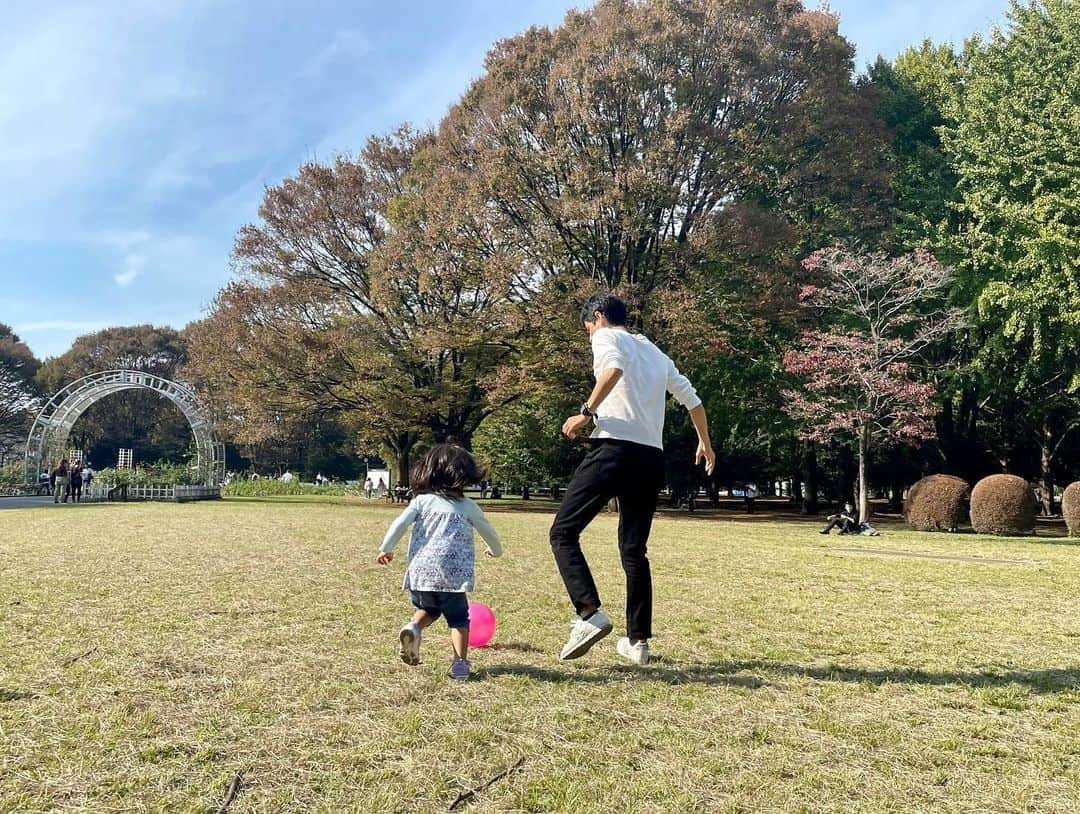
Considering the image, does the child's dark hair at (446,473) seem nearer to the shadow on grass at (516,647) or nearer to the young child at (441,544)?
the young child at (441,544)

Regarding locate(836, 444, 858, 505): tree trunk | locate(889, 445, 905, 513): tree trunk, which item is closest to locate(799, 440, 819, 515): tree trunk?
locate(836, 444, 858, 505): tree trunk

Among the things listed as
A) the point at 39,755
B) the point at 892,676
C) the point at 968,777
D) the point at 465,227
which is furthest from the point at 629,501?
the point at 465,227

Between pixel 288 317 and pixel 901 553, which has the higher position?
pixel 288 317

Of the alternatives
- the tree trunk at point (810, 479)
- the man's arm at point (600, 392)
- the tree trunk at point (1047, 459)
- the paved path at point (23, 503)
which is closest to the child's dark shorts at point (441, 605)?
the man's arm at point (600, 392)

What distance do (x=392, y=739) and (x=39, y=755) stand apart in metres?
1.22

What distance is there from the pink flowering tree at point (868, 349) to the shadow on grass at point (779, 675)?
16074 mm

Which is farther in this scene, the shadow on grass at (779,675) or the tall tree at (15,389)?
the tall tree at (15,389)

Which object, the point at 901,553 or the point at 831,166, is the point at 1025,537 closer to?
the point at 901,553

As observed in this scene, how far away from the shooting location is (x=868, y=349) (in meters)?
20.1

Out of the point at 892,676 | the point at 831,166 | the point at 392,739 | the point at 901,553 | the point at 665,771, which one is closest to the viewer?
the point at 665,771

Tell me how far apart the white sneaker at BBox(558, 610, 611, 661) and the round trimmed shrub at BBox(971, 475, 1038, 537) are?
17.7 meters

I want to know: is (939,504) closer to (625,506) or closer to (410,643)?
(625,506)

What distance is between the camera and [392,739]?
9.77 ft

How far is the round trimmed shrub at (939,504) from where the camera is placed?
19.2 metres
